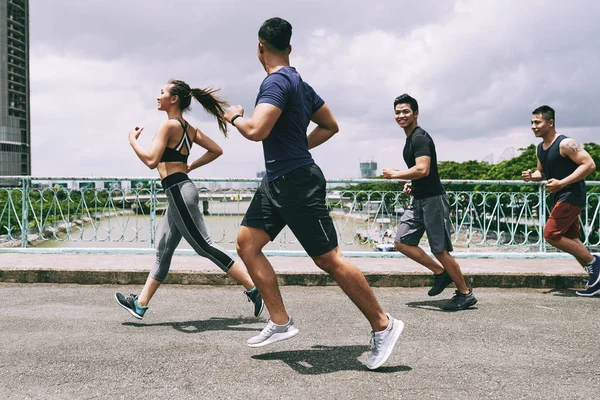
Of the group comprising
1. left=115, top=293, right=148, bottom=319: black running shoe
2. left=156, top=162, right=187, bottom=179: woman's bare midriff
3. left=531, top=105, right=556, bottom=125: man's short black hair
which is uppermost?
left=531, top=105, right=556, bottom=125: man's short black hair

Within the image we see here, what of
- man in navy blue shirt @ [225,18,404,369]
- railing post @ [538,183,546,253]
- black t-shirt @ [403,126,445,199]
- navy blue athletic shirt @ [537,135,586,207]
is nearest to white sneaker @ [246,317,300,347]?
man in navy blue shirt @ [225,18,404,369]

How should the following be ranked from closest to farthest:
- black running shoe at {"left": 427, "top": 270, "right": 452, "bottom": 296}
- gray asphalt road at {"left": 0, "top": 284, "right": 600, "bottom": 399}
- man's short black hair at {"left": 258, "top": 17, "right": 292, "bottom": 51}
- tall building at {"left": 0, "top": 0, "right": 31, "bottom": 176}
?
gray asphalt road at {"left": 0, "top": 284, "right": 600, "bottom": 399} < man's short black hair at {"left": 258, "top": 17, "right": 292, "bottom": 51} < black running shoe at {"left": 427, "top": 270, "right": 452, "bottom": 296} < tall building at {"left": 0, "top": 0, "right": 31, "bottom": 176}

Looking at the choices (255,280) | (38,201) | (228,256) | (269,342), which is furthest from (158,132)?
(38,201)

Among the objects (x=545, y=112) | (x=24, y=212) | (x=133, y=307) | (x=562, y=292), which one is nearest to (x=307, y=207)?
(x=133, y=307)

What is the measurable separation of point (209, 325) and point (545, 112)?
3.70 m

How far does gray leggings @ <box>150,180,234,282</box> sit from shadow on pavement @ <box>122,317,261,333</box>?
0.40 m

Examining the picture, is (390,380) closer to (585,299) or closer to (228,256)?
(228,256)

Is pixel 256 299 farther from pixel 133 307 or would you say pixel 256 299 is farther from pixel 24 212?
pixel 24 212

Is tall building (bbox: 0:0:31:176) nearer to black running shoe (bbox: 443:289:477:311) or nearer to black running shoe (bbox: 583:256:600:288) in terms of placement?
black running shoe (bbox: 443:289:477:311)

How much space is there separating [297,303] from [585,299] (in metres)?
2.75

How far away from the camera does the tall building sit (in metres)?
96.9

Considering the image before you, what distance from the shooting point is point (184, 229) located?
4289 millimetres

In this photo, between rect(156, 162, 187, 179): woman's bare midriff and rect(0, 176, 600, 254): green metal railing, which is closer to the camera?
rect(156, 162, 187, 179): woman's bare midriff

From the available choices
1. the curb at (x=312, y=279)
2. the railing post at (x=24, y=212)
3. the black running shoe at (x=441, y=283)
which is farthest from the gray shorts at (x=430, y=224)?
the railing post at (x=24, y=212)
